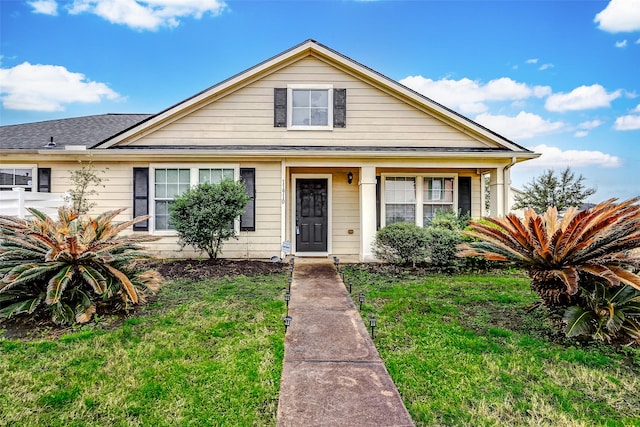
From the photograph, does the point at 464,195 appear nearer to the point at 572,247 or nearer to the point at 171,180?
the point at 572,247

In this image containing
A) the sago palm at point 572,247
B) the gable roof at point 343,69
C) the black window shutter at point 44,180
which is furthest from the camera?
the gable roof at point 343,69

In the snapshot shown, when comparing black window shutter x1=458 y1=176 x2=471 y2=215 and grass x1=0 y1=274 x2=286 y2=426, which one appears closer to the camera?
grass x1=0 y1=274 x2=286 y2=426

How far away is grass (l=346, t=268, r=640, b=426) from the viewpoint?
2.41 metres

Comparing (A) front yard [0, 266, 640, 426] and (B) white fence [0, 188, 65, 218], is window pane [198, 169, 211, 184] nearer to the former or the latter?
(B) white fence [0, 188, 65, 218]

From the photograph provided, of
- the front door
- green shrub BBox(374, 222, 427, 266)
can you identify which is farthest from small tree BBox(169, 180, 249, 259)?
green shrub BBox(374, 222, 427, 266)

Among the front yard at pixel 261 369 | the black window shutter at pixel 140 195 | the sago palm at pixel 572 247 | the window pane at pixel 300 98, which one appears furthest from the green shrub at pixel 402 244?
the black window shutter at pixel 140 195

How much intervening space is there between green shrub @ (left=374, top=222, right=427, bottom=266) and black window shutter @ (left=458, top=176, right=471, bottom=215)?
2605 millimetres

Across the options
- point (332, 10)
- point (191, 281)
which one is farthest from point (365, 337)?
point (332, 10)

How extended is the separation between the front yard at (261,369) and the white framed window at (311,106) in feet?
18.1

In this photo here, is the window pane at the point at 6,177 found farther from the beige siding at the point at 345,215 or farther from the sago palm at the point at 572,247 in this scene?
the sago palm at the point at 572,247

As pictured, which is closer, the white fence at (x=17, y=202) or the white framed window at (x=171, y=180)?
the white fence at (x=17, y=202)

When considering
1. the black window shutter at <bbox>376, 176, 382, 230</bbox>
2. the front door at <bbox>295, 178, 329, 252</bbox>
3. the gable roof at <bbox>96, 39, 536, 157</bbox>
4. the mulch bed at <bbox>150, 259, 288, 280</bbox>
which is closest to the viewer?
the mulch bed at <bbox>150, 259, 288, 280</bbox>

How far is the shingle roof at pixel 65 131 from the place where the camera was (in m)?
8.95

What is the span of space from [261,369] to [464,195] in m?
8.01
